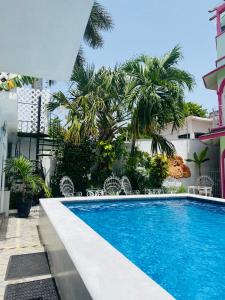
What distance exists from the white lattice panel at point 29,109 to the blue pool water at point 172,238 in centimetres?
550

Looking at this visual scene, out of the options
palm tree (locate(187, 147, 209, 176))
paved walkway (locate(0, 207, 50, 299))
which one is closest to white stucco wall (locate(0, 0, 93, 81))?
paved walkway (locate(0, 207, 50, 299))

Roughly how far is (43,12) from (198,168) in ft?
50.7

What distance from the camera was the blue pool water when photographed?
4051mm

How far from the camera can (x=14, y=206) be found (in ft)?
33.7

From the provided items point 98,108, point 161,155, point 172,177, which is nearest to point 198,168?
point 172,177

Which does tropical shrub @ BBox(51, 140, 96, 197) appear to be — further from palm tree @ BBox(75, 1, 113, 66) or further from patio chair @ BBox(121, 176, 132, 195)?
palm tree @ BBox(75, 1, 113, 66)

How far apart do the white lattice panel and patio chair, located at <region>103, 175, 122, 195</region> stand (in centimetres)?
431

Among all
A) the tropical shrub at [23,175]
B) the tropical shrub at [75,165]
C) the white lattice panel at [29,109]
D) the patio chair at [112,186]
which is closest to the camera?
the tropical shrub at [23,175]

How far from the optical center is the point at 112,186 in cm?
1226

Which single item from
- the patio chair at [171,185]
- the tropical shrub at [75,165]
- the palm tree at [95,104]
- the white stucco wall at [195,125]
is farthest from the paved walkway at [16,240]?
the white stucco wall at [195,125]

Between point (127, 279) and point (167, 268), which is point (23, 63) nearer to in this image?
point (127, 279)

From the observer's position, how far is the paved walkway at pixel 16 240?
15.0 ft

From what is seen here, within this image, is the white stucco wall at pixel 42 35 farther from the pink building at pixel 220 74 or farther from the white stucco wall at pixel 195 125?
the white stucco wall at pixel 195 125

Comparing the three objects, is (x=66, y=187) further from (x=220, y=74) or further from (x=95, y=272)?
(x=220, y=74)
